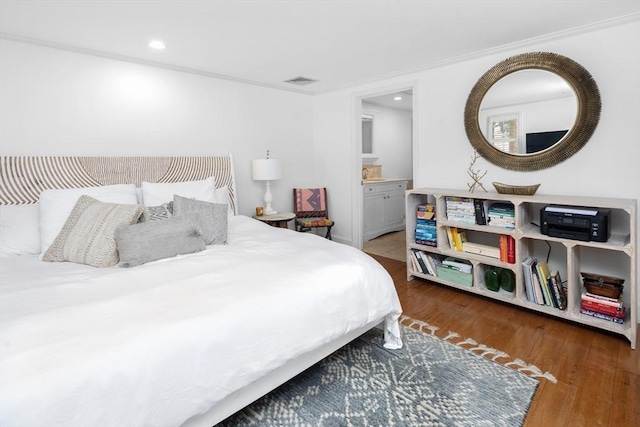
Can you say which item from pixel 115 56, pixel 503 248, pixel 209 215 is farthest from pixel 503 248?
pixel 115 56

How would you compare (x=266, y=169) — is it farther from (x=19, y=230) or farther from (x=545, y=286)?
(x=545, y=286)

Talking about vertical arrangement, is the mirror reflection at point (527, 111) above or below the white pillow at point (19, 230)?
above

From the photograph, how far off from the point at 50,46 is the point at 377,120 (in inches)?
178

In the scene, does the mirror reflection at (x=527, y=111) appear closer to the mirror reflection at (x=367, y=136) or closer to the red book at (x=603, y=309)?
the red book at (x=603, y=309)

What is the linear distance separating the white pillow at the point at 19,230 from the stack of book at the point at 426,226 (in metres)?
3.13

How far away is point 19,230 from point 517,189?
3.77 m

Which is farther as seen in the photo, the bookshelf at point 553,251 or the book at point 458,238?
the book at point 458,238

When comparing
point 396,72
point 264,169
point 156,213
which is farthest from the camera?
point 264,169

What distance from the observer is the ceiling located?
2.16m

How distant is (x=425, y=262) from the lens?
3.35m

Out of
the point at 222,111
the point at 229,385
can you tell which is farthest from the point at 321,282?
the point at 222,111

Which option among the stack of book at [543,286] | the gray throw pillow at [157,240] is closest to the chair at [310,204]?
the gray throw pillow at [157,240]

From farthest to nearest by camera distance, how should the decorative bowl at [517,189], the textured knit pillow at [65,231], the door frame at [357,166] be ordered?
the door frame at [357,166]
the decorative bowl at [517,189]
the textured knit pillow at [65,231]

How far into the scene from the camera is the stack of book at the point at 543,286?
2.54 metres
